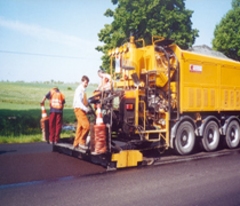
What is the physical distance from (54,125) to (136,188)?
388 cm

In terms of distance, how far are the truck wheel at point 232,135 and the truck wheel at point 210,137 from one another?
0.55 m

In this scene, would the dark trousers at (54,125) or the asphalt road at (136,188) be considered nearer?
the asphalt road at (136,188)

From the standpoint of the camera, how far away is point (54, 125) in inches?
350

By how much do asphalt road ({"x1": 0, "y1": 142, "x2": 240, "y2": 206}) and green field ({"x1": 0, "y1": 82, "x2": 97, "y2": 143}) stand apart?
4.53 meters

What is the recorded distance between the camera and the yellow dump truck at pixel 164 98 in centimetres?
873

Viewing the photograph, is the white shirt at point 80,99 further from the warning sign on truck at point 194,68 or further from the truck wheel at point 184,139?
the warning sign on truck at point 194,68

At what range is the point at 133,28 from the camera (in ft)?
→ 77.5

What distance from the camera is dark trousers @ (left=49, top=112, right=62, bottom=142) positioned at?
29.1 feet

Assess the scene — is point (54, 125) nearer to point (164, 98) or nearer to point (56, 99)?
point (56, 99)

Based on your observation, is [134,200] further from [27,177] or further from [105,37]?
[105,37]

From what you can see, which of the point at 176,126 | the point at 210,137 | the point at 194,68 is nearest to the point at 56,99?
the point at 176,126

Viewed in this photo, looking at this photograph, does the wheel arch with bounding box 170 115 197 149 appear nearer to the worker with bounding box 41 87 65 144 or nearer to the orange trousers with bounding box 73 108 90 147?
the orange trousers with bounding box 73 108 90 147

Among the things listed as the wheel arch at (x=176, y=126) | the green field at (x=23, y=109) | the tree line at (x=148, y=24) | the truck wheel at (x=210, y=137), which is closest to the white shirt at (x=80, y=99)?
the green field at (x=23, y=109)

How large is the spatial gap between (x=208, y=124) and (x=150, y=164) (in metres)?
3.31
